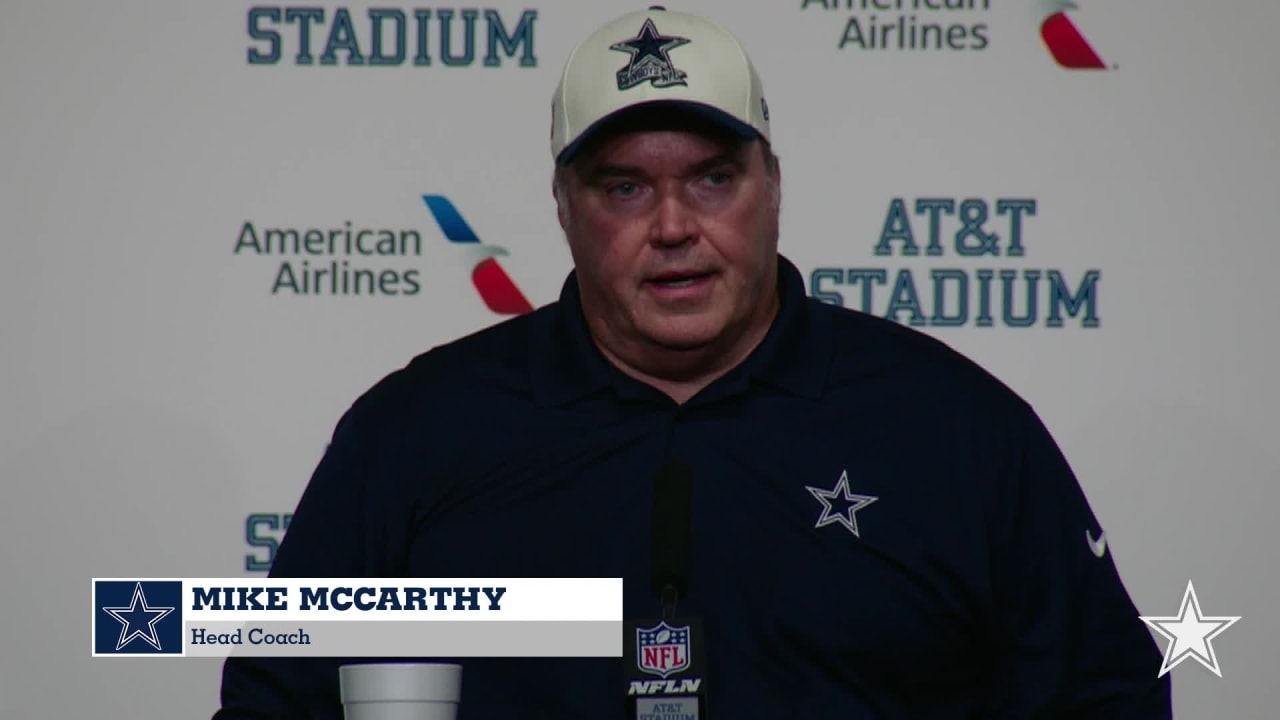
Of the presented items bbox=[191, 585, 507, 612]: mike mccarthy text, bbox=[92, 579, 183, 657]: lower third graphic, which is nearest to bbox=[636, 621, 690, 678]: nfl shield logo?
bbox=[191, 585, 507, 612]: mike mccarthy text

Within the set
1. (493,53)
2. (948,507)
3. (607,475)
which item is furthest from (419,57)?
(948,507)

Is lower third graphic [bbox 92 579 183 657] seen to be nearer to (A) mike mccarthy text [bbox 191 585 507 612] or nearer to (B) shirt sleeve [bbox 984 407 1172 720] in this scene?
(A) mike mccarthy text [bbox 191 585 507 612]

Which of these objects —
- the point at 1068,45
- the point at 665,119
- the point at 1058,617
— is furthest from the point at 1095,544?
the point at 1068,45

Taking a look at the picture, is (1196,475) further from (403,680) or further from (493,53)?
(403,680)

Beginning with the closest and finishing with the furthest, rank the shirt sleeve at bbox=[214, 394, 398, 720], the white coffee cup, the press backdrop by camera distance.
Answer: the white coffee cup < the shirt sleeve at bbox=[214, 394, 398, 720] < the press backdrop

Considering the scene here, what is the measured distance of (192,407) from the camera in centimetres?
244

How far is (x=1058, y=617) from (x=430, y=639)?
625 millimetres

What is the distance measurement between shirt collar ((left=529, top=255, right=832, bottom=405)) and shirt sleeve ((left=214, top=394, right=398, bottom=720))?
21 centimetres

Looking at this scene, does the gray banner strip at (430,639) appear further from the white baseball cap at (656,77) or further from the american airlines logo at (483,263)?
the american airlines logo at (483,263)

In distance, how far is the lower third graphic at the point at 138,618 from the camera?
7.48ft

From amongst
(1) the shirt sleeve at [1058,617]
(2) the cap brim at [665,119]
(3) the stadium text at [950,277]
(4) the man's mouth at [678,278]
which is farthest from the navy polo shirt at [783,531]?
(3) the stadium text at [950,277]

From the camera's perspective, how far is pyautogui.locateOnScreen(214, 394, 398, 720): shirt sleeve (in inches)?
64.6

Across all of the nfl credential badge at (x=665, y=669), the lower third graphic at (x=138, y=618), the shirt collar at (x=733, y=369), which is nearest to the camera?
the nfl credential badge at (x=665, y=669)

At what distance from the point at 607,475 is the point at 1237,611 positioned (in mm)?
1166
